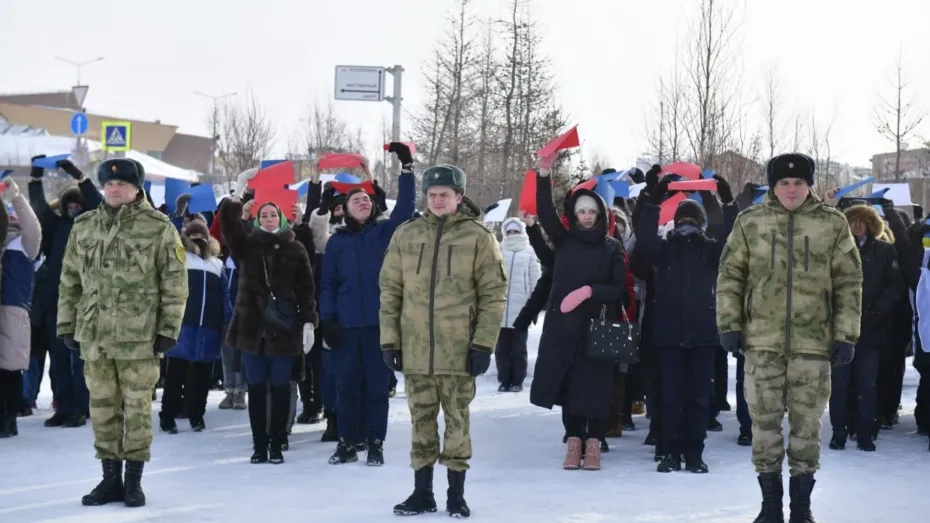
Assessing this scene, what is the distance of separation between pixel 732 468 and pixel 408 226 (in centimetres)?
338

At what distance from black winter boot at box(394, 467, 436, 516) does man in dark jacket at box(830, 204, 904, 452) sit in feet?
13.2

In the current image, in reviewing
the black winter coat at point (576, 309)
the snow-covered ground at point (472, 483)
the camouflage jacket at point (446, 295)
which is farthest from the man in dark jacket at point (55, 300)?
the camouflage jacket at point (446, 295)

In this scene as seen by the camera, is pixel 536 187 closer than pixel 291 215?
Answer: Yes

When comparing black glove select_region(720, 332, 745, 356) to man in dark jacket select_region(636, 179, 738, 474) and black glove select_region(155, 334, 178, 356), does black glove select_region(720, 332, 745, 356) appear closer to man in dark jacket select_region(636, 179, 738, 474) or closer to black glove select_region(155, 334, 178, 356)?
man in dark jacket select_region(636, 179, 738, 474)

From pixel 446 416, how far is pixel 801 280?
212 centimetres

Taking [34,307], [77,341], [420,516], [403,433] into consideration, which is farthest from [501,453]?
[34,307]

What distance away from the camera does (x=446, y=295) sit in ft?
24.0

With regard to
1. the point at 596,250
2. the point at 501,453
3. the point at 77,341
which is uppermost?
the point at 596,250

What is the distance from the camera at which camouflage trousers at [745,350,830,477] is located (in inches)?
278

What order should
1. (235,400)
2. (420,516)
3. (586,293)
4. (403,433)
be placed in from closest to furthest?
(420,516)
(586,293)
(403,433)
(235,400)

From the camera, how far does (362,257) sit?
30.5 ft

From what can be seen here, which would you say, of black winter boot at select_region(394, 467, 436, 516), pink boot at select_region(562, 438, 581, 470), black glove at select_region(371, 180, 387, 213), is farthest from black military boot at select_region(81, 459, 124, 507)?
pink boot at select_region(562, 438, 581, 470)

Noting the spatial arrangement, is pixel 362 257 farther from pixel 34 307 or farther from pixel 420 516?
pixel 34 307

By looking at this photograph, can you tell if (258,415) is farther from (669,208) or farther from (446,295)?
(669,208)
